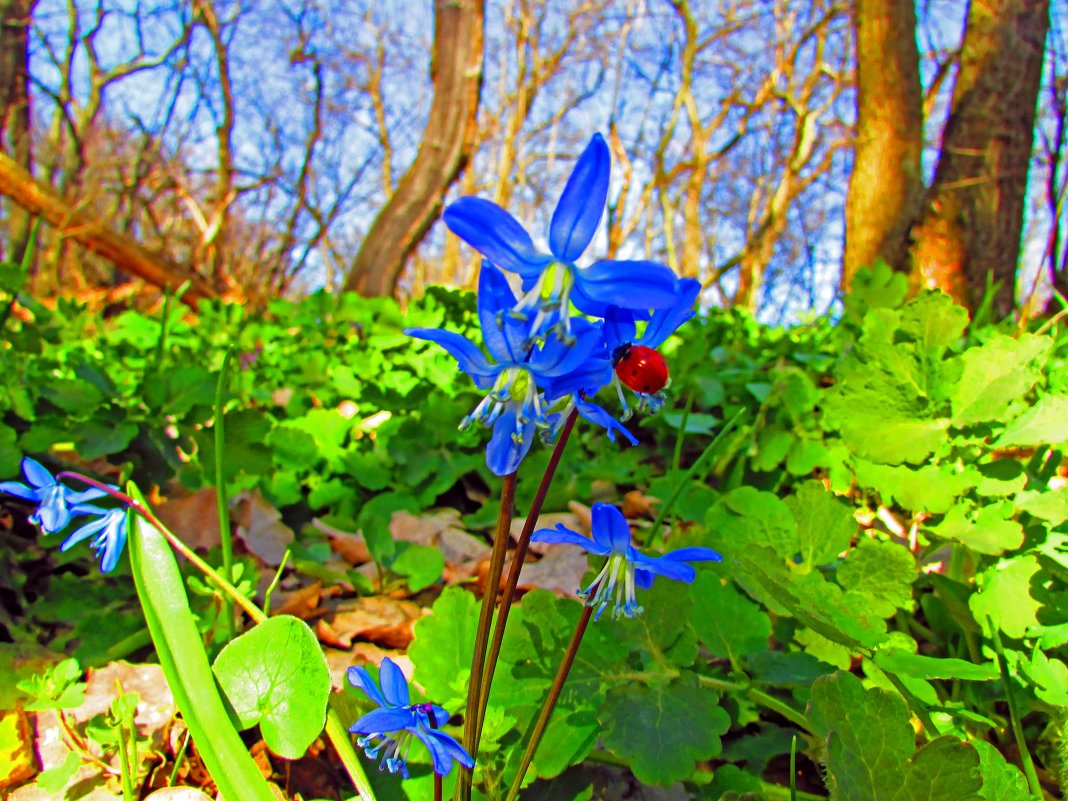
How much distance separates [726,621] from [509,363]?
60cm

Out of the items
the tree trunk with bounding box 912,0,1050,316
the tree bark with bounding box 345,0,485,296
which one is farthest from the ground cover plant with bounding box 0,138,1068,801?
the tree bark with bounding box 345,0,485,296

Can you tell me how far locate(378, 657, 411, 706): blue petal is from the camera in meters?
0.67

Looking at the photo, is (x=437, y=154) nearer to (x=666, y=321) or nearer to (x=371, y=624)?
(x=371, y=624)

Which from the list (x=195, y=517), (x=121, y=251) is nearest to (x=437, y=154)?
(x=121, y=251)

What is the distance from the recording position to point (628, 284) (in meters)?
0.51

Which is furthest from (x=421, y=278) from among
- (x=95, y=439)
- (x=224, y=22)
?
(x=95, y=439)

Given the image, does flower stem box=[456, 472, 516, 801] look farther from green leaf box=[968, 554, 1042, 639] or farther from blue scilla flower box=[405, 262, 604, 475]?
Answer: green leaf box=[968, 554, 1042, 639]

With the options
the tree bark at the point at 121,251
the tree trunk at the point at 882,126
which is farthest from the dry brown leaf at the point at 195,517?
the tree trunk at the point at 882,126

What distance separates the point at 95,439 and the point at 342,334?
2.08 m

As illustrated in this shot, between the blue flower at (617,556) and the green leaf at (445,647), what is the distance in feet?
1.08

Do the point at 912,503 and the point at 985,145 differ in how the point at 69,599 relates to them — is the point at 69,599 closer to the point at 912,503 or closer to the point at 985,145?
the point at 912,503

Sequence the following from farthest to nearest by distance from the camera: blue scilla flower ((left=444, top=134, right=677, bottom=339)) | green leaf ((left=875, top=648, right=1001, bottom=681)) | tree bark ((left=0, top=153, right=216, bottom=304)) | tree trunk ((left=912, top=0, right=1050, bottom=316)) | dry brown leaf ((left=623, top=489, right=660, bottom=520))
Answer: tree bark ((left=0, top=153, right=216, bottom=304)) → tree trunk ((left=912, top=0, right=1050, bottom=316)) → dry brown leaf ((left=623, top=489, right=660, bottom=520)) → green leaf ((left=875, top=648, right=1001, bottom=681)) → blue scilla flower ((left=444, top=134, right=677, bottom=339))

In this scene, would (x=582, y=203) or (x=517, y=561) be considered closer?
(x=582, y=203)

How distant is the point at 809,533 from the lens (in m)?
1.06
